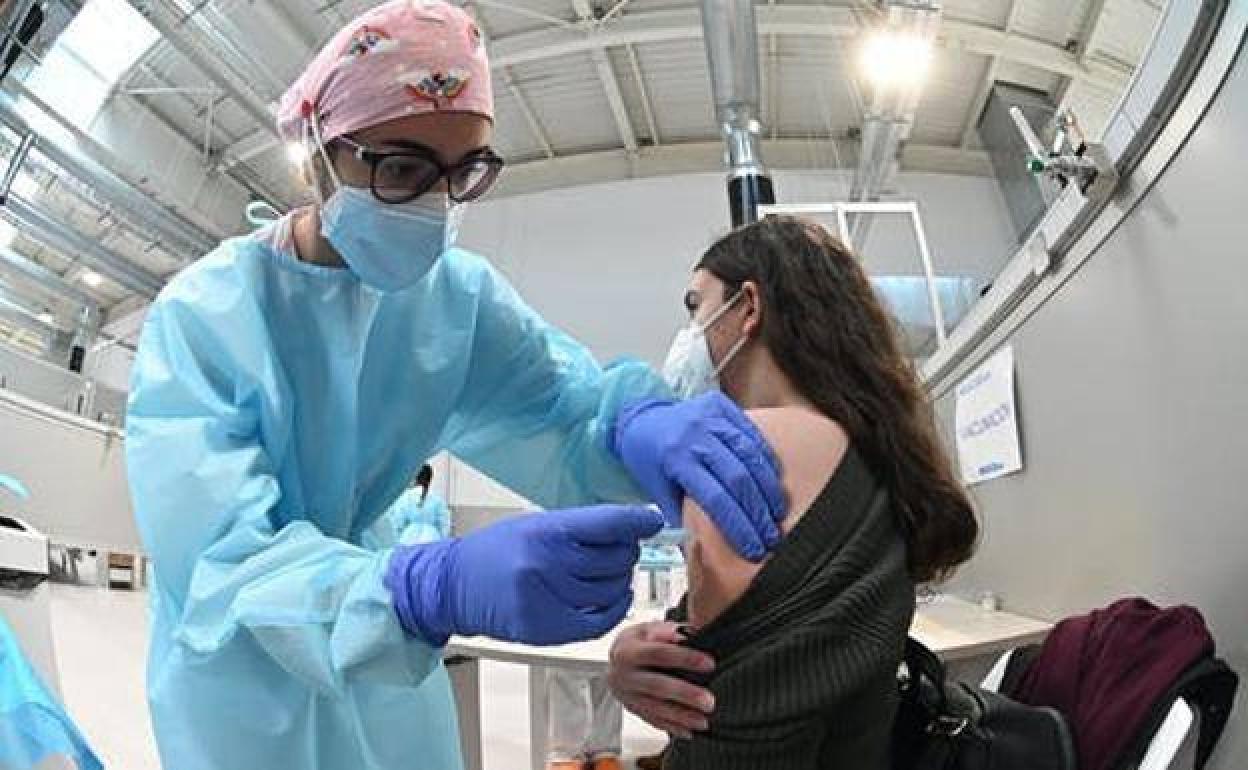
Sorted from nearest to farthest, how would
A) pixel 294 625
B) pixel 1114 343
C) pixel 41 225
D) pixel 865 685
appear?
1. pixel 294 625
2. pixel 865 685
3. pixel 1114 343
4. pixel 41 225

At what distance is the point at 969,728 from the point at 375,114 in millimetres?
782

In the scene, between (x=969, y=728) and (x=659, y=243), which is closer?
(x=969, y=728)

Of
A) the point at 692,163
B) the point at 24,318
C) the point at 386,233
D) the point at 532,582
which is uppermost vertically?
the point at 692,163

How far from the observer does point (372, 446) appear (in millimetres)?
802

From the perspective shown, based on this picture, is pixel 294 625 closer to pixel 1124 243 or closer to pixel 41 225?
pixel 1124 243

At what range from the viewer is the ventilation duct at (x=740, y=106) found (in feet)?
13.0

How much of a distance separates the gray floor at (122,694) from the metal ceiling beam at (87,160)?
2.49 m

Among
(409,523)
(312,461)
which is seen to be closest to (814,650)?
(312,461)

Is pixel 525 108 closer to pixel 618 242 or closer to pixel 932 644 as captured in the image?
pixel 618 242

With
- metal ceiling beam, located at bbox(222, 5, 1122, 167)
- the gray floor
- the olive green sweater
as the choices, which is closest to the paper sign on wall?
the gray floor

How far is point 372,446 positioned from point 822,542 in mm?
443

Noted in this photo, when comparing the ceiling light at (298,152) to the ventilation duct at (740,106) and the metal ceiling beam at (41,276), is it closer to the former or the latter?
the ventilation duct at (740,106)

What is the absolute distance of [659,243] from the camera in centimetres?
639

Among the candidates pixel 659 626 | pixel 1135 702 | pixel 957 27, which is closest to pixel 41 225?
pixel 957 27
